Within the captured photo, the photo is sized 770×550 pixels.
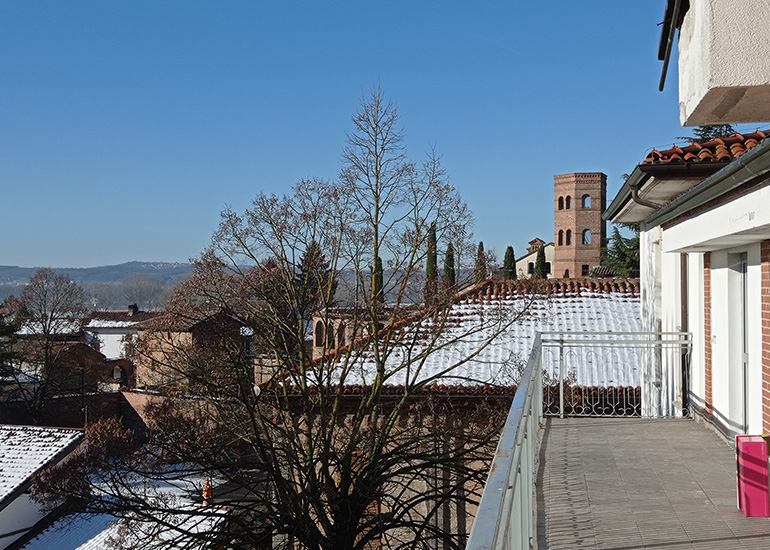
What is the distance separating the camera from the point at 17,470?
912 inches

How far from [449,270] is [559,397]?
7.90 meters

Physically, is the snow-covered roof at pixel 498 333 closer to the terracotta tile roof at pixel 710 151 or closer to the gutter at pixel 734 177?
the terracotta tile roof at pixel 710 151

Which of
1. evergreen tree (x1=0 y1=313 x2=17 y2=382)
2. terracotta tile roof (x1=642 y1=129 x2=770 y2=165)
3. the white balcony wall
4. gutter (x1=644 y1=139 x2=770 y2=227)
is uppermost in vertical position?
terracotta tile roof (x1=642 y1=129 x2=770 y2=165)

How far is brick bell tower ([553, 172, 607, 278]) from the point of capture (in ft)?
240

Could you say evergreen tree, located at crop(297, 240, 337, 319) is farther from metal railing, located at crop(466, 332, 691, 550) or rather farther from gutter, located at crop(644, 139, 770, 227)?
gutter, located at crop(644, 139, 770, 227)

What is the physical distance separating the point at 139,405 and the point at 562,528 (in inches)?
1479

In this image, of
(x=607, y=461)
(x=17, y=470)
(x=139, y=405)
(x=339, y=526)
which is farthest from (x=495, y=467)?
(x=139, y=405)

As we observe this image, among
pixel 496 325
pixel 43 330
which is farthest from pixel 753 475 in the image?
pixel 43 330

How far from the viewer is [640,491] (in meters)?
5.48

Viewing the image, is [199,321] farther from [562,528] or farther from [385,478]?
[562,528]

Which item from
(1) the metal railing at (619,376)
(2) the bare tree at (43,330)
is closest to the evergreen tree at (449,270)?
(1) the metal railing at (619,376)

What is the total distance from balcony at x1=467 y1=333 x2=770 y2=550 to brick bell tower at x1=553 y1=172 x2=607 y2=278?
218 feet

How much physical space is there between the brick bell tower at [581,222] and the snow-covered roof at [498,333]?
54.2 metres

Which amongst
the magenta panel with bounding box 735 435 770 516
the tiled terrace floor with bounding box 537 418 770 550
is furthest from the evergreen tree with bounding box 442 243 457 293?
the magenta panel with bounding box 735 435 770 516
